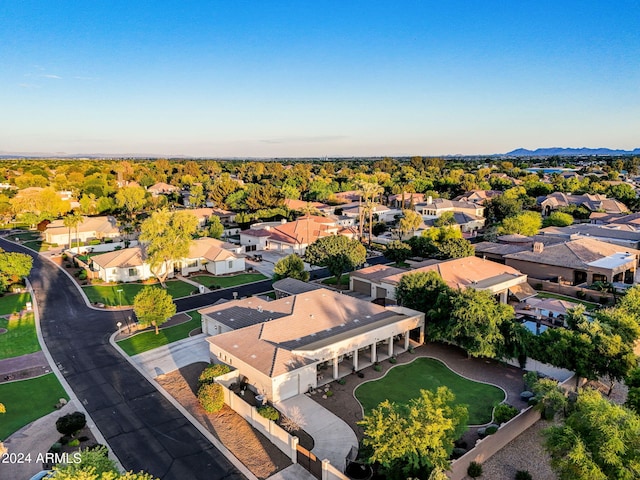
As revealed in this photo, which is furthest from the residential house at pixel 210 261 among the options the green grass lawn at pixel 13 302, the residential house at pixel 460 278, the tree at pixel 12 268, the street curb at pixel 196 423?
the street curb at pixel 196 423

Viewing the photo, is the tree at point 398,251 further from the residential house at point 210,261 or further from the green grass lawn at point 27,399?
the green grass lawn at point 27,399

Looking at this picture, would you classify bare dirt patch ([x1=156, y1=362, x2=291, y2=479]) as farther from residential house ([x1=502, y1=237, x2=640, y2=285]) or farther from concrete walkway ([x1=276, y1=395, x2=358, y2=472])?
residential house ([x1=502, y1=237, x2=640, y2=285])

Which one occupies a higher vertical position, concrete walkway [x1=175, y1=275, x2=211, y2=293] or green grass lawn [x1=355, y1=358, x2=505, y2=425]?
green grass lawn [x1=355, y1=358, x2=505, y2=425]

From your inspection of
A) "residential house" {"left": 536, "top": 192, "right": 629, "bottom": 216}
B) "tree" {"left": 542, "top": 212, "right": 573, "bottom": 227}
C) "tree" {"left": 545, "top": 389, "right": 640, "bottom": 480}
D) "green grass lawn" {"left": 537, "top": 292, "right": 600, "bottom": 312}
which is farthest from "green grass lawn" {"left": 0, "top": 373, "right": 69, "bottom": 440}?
"residential house" {"left": 536, "top": 192, "right": 629, "bottom": 216}

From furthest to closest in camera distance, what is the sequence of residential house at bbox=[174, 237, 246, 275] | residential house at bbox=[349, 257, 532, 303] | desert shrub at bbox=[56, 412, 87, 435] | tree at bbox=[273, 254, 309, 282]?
residential house at bbox=[174, 237, 246, 275] < tree at bbox=[273, 254, 309, 282] < residential house at bbox=[349, 257, 532, 303] < desert shrub at bbox=[56, 412, 87, 435]

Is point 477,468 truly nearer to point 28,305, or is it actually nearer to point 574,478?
point 574,478

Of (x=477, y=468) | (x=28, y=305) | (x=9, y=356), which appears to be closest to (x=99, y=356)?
(x=9, y=356)

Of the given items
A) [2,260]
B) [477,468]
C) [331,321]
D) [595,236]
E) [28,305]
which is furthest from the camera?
[595,236]
